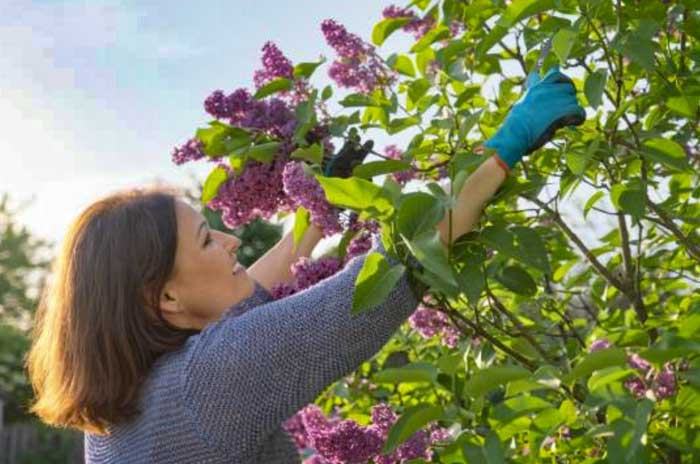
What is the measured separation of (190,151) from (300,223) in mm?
Answer: 302

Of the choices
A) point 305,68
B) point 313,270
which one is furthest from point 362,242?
point 305,68

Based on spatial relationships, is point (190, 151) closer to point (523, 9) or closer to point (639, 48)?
point (523, 9)

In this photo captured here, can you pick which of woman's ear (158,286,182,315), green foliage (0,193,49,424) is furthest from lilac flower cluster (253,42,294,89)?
green foliage (0,193,49,424)

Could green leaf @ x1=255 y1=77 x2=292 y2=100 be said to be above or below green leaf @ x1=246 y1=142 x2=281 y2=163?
above

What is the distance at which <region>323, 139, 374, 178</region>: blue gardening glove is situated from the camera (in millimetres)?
1860

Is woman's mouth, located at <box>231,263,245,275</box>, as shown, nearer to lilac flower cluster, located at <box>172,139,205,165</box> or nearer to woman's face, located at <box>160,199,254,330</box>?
woman's face, located at <box>160,199,254,330</box>

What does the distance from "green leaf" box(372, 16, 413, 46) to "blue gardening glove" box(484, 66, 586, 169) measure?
87cm

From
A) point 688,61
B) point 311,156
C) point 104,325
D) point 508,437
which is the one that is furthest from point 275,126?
point 688,61

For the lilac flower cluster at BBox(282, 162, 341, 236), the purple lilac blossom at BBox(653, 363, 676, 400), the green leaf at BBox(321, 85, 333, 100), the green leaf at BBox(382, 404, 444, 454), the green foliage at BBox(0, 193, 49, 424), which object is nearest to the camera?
the green leaf at BBox(382, 404, 444, 454)

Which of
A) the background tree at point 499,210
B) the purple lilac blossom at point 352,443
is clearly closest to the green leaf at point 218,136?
the background tree at point 499,210

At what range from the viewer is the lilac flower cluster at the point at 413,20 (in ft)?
7.88

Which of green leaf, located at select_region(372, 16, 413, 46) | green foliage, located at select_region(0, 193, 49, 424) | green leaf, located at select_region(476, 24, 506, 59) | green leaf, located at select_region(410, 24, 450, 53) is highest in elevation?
green leaf, located at select_region(372, 16, 413, 46)

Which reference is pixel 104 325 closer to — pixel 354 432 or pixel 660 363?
pixel 354 432

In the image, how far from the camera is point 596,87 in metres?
1.60
